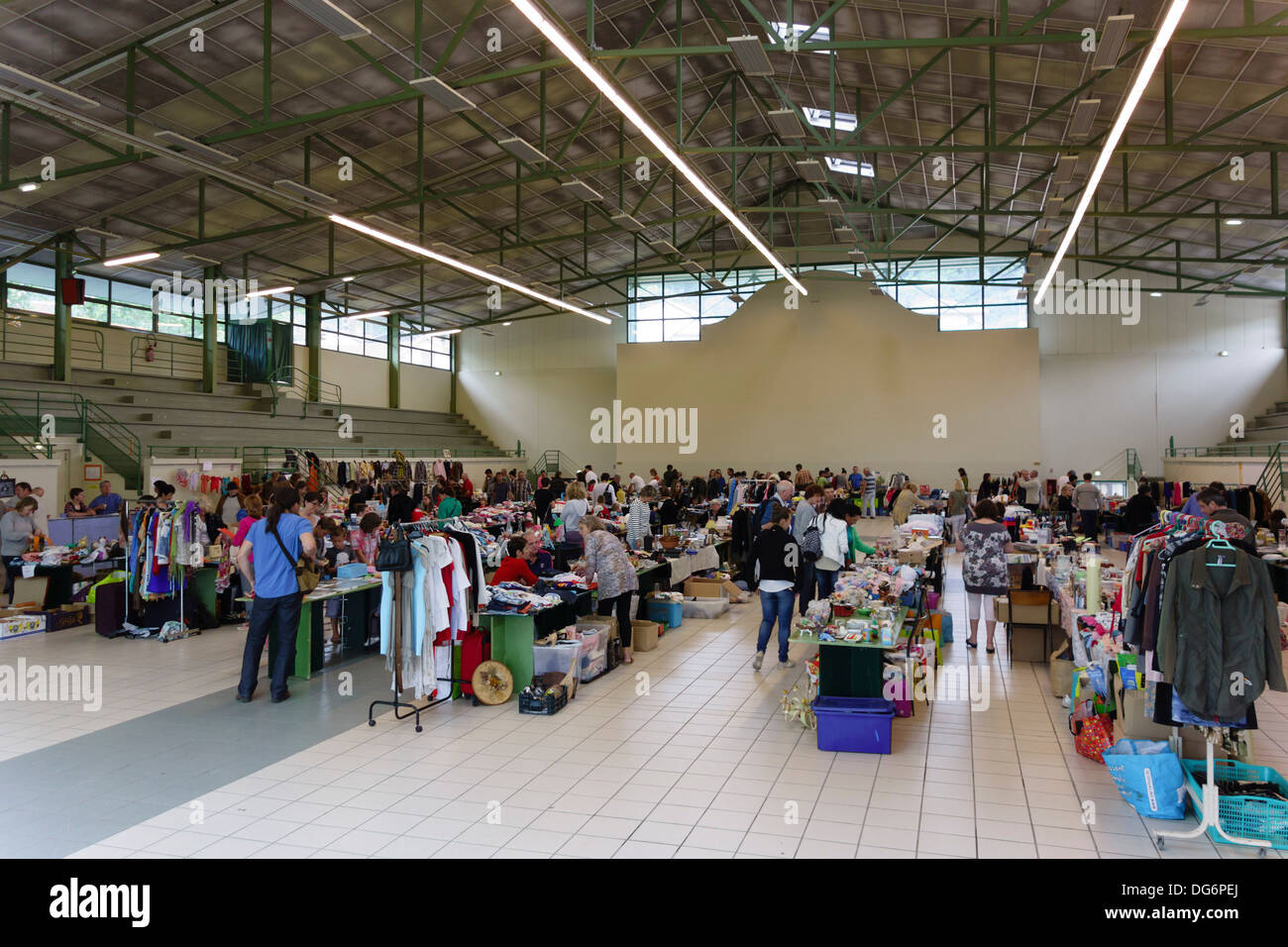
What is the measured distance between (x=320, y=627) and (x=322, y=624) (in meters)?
0.07

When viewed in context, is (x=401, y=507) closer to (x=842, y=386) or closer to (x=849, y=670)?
(x=849, y=670)

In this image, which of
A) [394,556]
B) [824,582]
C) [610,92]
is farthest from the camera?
[824,582]

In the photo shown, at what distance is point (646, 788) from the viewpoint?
448 centimetres

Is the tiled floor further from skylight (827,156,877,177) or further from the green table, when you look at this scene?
skylight (827,156,877,177)

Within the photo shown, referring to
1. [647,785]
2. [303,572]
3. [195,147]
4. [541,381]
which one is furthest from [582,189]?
[541,381]

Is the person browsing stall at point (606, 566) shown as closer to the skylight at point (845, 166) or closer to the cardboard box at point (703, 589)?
the cardboard box at point (703, 589)

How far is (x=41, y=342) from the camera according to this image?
55.7 feet

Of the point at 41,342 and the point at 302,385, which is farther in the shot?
the point at 302,385

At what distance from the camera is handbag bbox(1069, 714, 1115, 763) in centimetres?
486

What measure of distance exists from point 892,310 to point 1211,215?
31.8ft

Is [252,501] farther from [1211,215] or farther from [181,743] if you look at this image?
[1211,215]

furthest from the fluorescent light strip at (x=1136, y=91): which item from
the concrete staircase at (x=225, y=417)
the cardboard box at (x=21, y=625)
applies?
the concrete staircase at (x=225, y=417)

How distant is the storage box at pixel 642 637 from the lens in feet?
26.2
